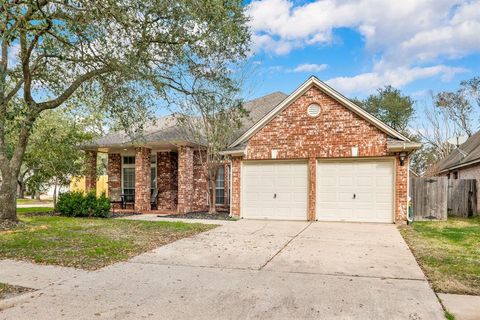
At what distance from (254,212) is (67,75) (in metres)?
8.08

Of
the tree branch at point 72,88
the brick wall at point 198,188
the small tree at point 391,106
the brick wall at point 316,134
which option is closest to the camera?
the tree branch at point 72,88

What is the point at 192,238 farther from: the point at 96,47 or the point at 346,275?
the point at 96,47

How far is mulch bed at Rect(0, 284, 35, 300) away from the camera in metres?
4.74

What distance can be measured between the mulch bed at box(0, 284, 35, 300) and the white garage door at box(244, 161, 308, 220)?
959 centimetres

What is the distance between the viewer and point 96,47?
8.59m

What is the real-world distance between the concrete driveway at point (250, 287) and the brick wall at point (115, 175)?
456 inches

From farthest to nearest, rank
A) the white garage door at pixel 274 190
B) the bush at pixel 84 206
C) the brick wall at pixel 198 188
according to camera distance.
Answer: the brick wall at pixel 198 188
the bush at pixel 84 206
the white garage door at pixel 274 190

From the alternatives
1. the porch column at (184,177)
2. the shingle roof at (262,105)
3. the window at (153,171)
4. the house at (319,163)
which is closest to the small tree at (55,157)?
the window at (153,171)

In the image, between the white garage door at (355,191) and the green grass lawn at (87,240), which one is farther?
the white garage door at (355,191)

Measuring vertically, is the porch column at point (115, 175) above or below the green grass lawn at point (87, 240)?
above

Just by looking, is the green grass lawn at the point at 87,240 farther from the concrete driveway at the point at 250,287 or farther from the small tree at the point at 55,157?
the small tree at the point at 55,157

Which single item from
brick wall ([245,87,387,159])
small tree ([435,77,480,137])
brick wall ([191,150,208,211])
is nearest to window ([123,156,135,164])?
brick wall ([191,150,208,211])

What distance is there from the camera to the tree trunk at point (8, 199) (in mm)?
11375

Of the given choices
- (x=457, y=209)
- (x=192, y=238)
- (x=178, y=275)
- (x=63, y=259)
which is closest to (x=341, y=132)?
(x=192, y=238)
